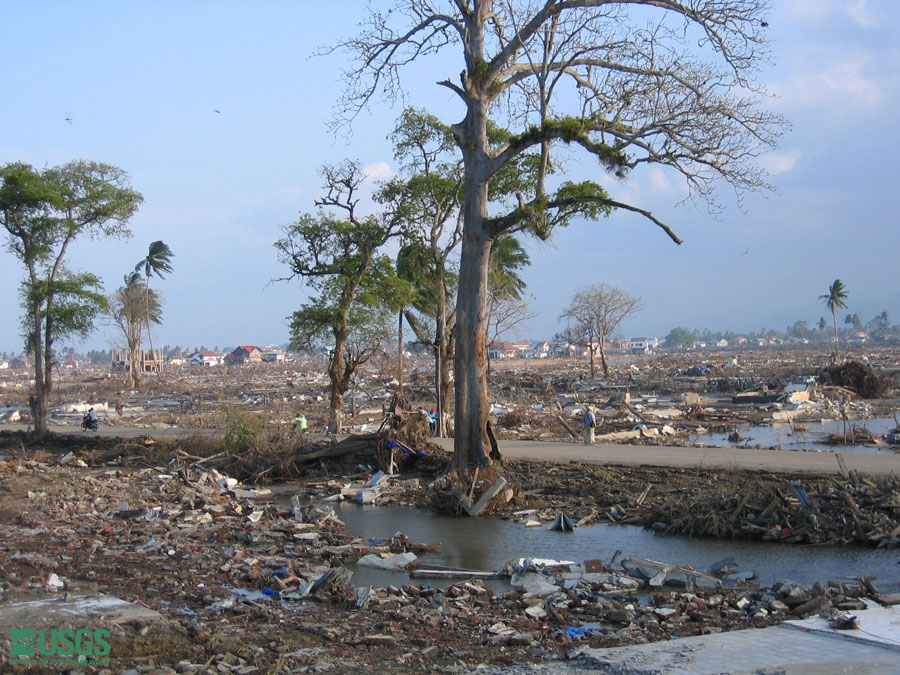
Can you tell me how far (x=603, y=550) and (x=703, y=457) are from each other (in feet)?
19.7

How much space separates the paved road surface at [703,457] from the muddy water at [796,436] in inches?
210

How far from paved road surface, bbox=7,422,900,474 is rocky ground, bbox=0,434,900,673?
33.8 inches

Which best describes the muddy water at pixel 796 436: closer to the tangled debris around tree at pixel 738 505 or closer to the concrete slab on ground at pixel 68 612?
the tangled debris around tree at pixel 738 505

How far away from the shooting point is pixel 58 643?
6.50 m

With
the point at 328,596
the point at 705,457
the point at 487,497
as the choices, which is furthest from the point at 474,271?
the point at 328,596

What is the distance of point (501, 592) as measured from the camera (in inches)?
352

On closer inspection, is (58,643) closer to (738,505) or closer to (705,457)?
(738,505)

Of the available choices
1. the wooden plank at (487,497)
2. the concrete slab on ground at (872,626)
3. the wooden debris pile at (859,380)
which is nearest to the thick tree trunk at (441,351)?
the wooden plank at (487,497)

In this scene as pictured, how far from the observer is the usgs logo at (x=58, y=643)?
6.26 m

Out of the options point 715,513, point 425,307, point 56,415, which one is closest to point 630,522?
point 715,513

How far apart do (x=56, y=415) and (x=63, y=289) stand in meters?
18.5

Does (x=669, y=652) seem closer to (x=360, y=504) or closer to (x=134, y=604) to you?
(x=134, y=604)

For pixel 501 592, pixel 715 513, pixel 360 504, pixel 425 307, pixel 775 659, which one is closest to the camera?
pixel 775 659

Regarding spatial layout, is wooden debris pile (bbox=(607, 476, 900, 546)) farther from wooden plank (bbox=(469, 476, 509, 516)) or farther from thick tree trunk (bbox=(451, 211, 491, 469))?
thick tree trunk (bbox=(451, 211, 491, 469))
